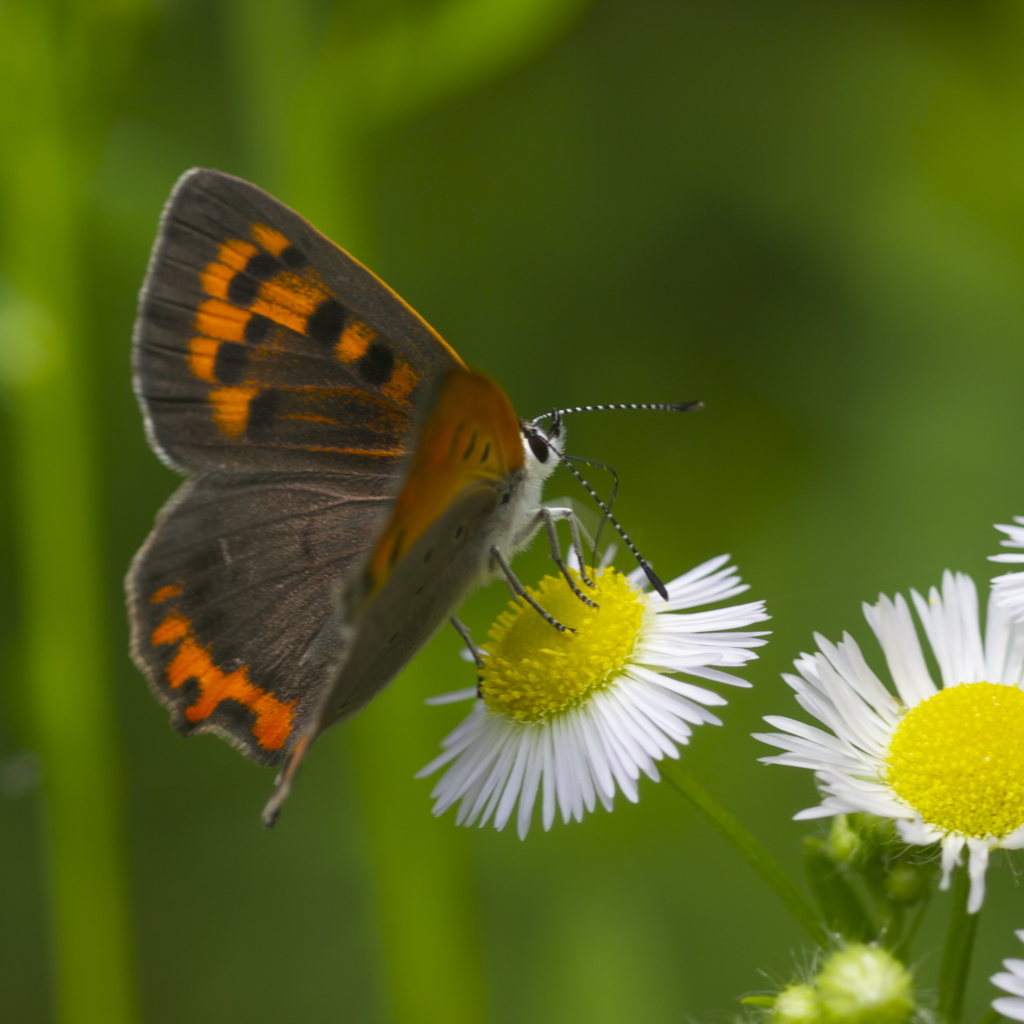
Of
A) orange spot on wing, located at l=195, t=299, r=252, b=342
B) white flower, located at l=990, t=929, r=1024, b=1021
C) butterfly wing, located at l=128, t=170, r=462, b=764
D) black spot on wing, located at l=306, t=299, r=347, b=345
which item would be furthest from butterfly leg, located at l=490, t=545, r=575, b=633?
white flower, located at l=990, t=929, r=1024, b=1021

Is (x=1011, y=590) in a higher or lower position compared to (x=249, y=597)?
lower

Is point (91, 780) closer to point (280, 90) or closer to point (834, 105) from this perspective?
point (280, 90)

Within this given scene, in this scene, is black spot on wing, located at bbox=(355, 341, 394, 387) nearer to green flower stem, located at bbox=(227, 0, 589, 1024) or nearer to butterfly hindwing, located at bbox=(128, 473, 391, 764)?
butterfly hindwing, located at bbox=(128, 473, 391, 764)

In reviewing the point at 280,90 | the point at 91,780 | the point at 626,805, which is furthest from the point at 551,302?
the point at 91,780

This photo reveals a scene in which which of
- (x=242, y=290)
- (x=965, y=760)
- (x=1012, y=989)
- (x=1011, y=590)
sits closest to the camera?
(x=1012, y=989)

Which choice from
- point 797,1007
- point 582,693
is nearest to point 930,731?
point 797,1007

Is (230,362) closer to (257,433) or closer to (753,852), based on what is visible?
(257,433)
